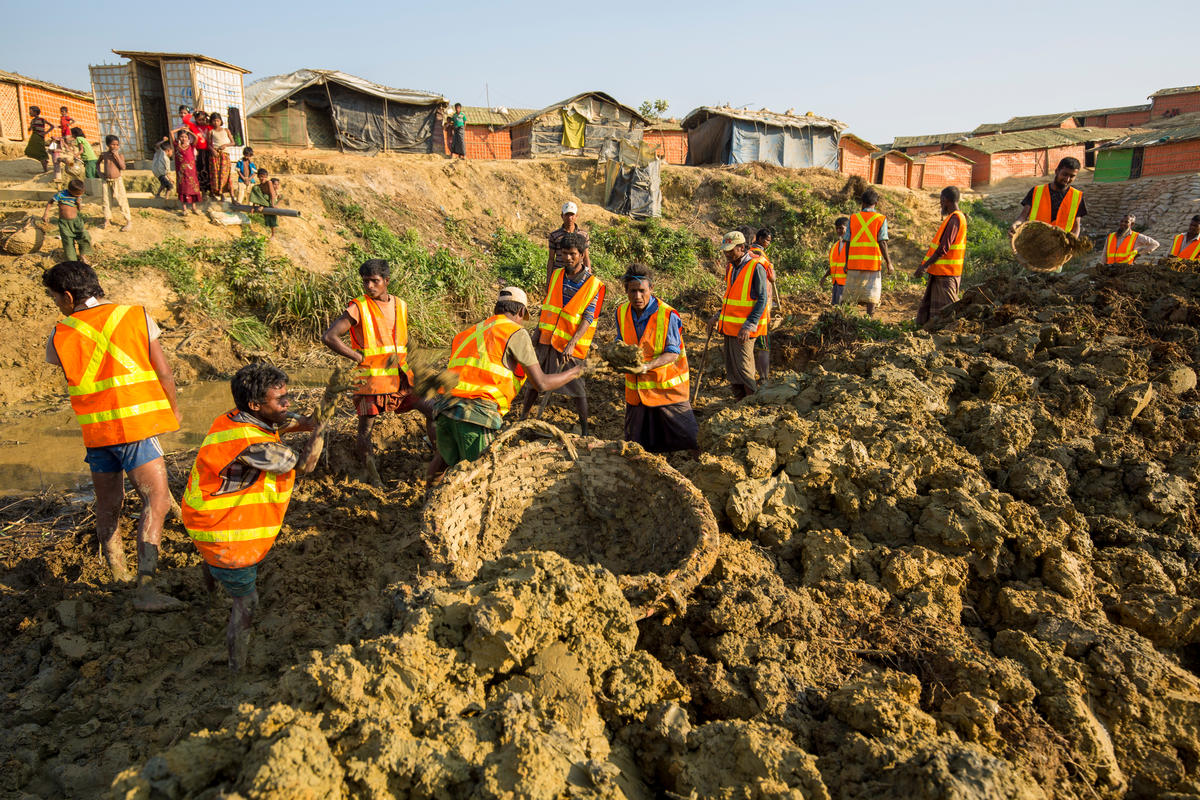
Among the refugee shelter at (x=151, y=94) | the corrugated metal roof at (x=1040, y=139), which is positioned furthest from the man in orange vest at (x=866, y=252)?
the corrugated metal roof at (x=1040, y=139)

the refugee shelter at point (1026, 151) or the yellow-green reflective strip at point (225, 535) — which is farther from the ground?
the refugee shelter at point (1026, 151)

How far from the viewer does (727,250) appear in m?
6.18

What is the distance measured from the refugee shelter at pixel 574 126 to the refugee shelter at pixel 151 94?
8.79m

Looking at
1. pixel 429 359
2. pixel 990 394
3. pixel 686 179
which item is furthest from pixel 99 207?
pixel 686 179

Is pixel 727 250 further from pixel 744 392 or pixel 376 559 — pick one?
pixel 376 559

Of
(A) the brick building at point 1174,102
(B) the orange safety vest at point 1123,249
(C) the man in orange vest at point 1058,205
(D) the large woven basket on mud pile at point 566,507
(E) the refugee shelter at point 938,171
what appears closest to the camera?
(D) the large woven basket on mud pile at point 566,507

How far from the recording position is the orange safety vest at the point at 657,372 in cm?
478

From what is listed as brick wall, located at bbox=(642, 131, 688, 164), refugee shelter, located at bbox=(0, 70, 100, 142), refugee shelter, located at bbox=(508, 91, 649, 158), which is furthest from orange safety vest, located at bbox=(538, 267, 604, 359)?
brick wall, located at bbox=(642, 131, 688, 164)

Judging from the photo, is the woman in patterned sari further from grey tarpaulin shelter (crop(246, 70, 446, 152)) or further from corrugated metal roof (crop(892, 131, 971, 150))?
corrugated metal roof (crop(892, 131, 971, 150))

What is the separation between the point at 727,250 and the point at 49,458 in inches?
247

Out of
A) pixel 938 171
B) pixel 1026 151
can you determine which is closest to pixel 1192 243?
pixel 938 171

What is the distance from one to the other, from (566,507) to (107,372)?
2.49 metres

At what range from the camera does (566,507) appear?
12.9ft

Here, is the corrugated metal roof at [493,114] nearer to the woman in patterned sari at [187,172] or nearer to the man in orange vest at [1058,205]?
the woman in patterned sari at [187,172]
